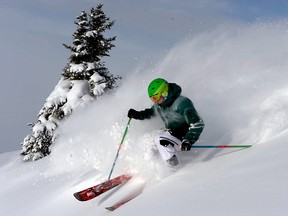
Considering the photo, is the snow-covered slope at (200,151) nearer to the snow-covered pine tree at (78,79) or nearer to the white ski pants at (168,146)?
the white ski pants at (168,146)

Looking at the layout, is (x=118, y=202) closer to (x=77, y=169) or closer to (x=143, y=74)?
(x=77, y=169)

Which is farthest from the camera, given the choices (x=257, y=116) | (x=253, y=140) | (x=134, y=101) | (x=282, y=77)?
(x=134, y=101)

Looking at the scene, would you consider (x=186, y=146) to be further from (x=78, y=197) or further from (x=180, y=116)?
(x=78, y=197)

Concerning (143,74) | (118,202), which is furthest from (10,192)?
(143,74)

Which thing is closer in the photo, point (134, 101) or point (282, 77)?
point (282, 77)

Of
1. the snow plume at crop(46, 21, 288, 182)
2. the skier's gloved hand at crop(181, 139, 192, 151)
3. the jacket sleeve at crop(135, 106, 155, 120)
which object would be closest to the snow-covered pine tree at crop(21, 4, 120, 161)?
the snow plume at crop(46, 21, 288, 182)

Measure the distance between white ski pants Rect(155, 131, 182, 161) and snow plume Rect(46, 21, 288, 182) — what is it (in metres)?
0.20

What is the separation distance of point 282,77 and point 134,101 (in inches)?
144

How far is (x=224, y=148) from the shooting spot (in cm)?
567

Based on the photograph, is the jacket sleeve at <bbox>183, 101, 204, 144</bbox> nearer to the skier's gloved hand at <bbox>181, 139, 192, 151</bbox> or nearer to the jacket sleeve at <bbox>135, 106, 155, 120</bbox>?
the skier's gloved hand at <bbox>181, 139, 192, 151</bbox>

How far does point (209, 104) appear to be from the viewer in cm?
751

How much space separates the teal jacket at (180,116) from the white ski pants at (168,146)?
4.6 inches

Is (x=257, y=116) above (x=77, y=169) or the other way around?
the other way around

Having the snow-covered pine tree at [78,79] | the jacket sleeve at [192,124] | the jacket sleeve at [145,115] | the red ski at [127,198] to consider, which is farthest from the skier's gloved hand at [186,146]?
the snow-covered pine tree at [78,79]
